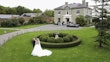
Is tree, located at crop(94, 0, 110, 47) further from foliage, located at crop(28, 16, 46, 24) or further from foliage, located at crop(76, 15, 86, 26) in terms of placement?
foliage, located at crop(28, 16, 46, 24)

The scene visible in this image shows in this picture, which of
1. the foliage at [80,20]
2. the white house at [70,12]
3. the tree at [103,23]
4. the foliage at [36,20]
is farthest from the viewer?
the foliage at [36,20]

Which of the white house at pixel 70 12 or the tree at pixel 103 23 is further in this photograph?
the white house at pixel 70 12

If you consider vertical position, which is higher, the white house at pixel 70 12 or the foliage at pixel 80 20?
the white house at pixel 70 12

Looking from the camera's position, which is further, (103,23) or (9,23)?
(9,23)

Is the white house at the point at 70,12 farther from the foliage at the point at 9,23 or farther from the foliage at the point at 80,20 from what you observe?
the foliage at the point at 9,23

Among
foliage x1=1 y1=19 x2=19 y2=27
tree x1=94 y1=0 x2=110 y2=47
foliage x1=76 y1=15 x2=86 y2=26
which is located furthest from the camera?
foliage x1=76 y1=15 x2=86 y2=26

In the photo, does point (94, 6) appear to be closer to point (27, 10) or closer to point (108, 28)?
point (108, 28)

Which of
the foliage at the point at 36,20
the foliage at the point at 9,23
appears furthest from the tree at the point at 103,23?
the foliage at the point at 36,20

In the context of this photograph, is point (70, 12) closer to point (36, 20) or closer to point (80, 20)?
point (80, 20)

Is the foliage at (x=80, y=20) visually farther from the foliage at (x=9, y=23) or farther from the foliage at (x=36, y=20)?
the foliage at (x=9, y=23)

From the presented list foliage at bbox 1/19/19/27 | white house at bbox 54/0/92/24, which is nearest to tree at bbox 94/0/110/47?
white house at bbox 54/0/92/24

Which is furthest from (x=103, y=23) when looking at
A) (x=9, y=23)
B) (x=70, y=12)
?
(x=70, y=12)

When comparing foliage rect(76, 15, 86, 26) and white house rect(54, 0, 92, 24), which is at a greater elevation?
white house rect(54, 0, 92, 24)

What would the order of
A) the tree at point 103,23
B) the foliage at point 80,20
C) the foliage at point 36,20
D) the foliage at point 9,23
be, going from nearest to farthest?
the tree at point 103,23 → the foliage at point 9,23 → the foliage at point 80,20 → the foliage at point 36,20
